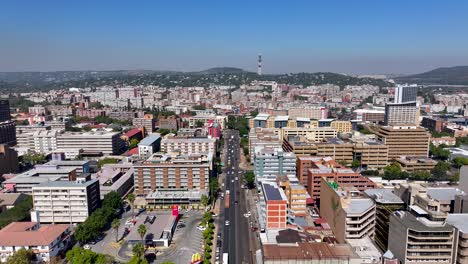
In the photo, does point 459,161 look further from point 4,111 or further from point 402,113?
point 4,111

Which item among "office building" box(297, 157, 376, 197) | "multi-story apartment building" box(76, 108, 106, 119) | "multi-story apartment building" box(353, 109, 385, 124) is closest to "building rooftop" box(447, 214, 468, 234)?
"office building" box(297, 157, 376, 197)

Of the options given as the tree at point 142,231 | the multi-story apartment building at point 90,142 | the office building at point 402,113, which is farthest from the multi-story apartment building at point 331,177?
the office building at point 402,113

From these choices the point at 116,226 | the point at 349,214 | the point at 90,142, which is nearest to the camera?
the point at 349,214

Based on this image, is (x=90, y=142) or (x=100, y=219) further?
(x=90, y=142)

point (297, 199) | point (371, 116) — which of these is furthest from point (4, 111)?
point (371, 116)

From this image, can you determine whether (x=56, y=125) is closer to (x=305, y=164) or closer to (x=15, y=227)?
(x=15, y=227)

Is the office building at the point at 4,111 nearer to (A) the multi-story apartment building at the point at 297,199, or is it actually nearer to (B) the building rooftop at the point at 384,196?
(A) the multi-story apartment building at the point at 297,199
